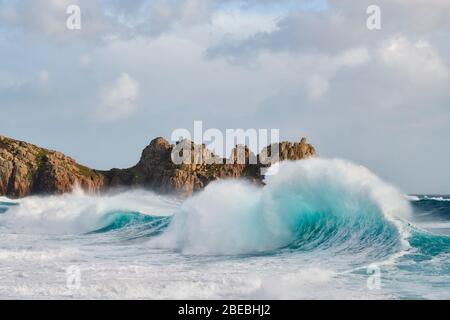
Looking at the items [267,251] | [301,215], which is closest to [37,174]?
[301,215]

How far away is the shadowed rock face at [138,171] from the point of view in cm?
8025

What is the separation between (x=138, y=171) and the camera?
85062 millimetres

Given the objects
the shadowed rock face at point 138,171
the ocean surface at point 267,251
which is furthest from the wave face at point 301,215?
the shadowed rock face at point 138,171

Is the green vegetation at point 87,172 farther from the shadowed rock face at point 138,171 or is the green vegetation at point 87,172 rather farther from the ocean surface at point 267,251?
the ocean surface at point 267,251

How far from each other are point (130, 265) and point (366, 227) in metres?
7.76

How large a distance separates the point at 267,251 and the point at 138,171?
68.3 metres

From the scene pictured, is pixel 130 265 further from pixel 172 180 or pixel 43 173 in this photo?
pixel 43 173

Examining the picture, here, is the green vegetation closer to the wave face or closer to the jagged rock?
the jagged rock

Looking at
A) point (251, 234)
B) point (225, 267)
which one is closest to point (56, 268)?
point (225, 267)

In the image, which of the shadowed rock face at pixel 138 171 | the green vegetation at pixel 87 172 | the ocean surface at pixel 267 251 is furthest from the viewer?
the green vegetation at pixel 87 172

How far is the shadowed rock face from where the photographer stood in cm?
8025

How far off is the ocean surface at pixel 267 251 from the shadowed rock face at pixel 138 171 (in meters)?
51.4

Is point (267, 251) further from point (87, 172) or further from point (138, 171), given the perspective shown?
point (87, 172)
